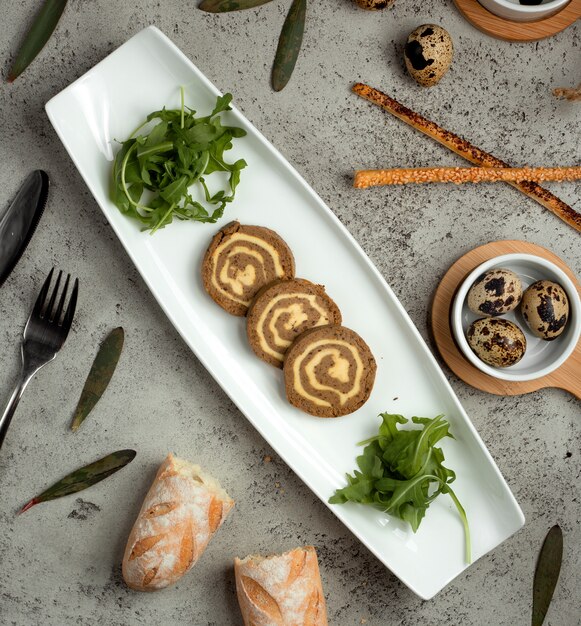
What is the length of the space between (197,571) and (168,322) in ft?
2.26

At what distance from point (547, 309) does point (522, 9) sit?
30.7 inches

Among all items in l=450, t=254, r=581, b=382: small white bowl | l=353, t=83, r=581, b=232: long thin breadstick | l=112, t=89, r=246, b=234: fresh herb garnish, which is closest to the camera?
l=112, t=89, r=246, b=234: fresh herb garnish

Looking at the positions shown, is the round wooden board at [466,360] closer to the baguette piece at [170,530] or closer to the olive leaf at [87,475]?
the baguette piece at [170,530]

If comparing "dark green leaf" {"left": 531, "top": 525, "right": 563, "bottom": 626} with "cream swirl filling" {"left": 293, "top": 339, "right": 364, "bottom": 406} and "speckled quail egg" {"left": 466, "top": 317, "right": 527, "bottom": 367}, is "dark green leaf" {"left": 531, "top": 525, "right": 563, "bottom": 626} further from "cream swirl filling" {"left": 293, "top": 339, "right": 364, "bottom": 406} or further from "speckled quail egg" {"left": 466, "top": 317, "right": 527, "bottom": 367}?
"cream swirl filling" {"left": 293, "top": 339, "right": 364, "bottom": 406}

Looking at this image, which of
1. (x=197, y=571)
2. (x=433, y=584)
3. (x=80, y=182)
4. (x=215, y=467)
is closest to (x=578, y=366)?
(x=433, y=584)

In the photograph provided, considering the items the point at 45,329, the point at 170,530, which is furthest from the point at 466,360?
the point at 45,329

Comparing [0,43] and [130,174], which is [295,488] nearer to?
[130,174]

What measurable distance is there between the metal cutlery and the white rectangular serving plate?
0.25 m

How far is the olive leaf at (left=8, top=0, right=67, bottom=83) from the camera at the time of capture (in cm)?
166

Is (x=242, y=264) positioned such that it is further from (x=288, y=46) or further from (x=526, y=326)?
(x=526, y=326)

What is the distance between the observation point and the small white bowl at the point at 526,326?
1.58 m

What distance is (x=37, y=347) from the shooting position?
166 cm

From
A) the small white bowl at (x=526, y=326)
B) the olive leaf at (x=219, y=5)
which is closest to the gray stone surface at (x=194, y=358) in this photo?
the olive leaf at (x=219, y=5)

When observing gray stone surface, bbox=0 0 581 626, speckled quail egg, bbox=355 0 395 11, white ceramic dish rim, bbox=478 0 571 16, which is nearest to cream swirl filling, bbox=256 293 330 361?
gray stone surface, bbox=0 0 581 626
